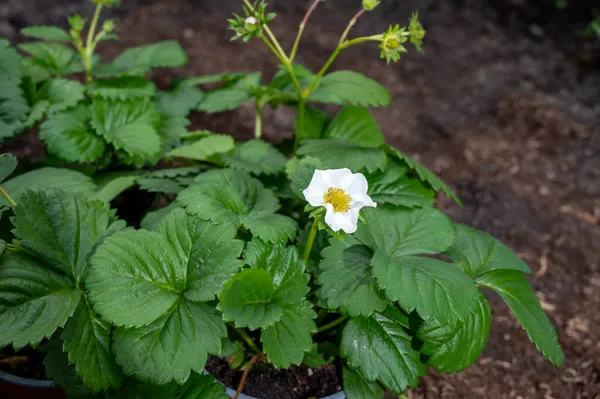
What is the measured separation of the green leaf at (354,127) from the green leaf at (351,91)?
6 centimetres

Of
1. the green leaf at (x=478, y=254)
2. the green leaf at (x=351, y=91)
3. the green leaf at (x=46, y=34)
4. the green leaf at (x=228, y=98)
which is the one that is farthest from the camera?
the green leaf at (x=46, y=34)

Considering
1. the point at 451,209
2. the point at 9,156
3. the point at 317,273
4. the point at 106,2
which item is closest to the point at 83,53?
the point at 106,2

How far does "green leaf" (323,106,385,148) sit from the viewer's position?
1.63 metres

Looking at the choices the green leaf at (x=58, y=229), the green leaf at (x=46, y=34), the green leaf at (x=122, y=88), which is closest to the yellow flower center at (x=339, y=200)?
the green leaf at (x=58, y=229)

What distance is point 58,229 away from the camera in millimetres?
1158

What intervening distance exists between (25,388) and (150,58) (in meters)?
1.05

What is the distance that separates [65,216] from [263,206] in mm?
416

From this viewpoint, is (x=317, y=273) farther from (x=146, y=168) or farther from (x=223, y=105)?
(x=146, y=168)

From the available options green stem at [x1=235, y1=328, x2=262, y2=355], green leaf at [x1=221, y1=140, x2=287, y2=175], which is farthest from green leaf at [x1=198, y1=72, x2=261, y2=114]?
green stem at [x1=235, y1=328, x2=262, y2=355]

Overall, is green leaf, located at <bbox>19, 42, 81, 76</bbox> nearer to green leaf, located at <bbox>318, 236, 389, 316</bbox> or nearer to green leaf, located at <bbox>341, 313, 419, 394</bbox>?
green leaf, located at <bbox>318, 236, 389, 316</bbox>

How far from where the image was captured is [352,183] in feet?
3.37

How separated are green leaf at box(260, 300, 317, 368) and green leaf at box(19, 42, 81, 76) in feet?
3.58

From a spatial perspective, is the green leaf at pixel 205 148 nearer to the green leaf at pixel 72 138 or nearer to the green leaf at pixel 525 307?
the green leaf at pixel 72 138

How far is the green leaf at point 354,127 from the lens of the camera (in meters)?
1.63
